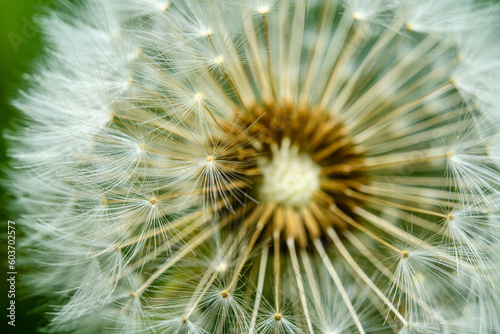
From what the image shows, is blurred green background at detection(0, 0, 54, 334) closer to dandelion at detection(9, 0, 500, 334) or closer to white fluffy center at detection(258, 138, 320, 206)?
dandelion at detection(9, 0, 500, 334)

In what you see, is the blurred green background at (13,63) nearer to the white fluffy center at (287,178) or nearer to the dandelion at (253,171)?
the dandelion at (253,171)

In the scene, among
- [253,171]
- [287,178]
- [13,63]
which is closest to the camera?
[253,171]

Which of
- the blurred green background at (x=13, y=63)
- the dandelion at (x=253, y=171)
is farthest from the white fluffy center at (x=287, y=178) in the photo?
the blurred green background at (x=13, y=63)

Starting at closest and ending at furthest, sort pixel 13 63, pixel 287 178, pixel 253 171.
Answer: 1. pixel 253 171
2. pixel 287 178
3. pixel 13 63

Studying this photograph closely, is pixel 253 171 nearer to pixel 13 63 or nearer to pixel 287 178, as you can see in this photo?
pixel 287 178

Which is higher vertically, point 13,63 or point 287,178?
point 13,63

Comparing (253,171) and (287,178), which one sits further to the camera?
(287,178)

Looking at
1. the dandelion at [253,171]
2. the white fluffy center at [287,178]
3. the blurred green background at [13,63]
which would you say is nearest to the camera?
the dandelion at [253,171]

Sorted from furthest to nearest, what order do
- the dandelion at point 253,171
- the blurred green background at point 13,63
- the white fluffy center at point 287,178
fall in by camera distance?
the blurred green background at point 13,63 → the white fluffy center at point 287,178 → the dandelion at point 253,171

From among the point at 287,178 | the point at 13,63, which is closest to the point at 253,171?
the point at 287,178
